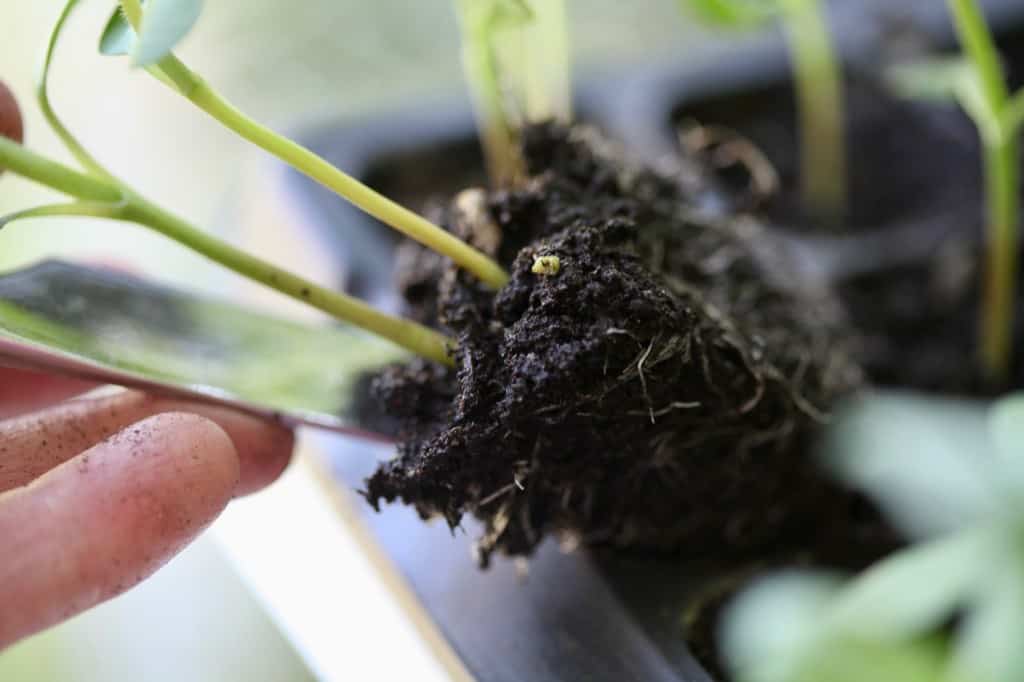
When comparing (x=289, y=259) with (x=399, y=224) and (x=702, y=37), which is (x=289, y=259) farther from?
(x=702, y=37)

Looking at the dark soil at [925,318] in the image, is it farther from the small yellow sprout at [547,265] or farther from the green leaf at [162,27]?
the green leaf at [162,27]

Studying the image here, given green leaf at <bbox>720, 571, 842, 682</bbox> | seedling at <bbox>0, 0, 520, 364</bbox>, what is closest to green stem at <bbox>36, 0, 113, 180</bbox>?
seedling at <bbox>0, 0, 520, 364</bbox>

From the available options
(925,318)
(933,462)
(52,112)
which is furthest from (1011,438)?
(925,318)

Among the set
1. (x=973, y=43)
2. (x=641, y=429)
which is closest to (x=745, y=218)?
(x=973, y=43)

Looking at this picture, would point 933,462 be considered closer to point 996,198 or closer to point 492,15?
point 492,15

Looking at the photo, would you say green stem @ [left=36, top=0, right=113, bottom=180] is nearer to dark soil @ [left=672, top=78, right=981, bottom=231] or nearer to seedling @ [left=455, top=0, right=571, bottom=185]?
seedling @ [left=455, top=0, right=571, bottom=185]
